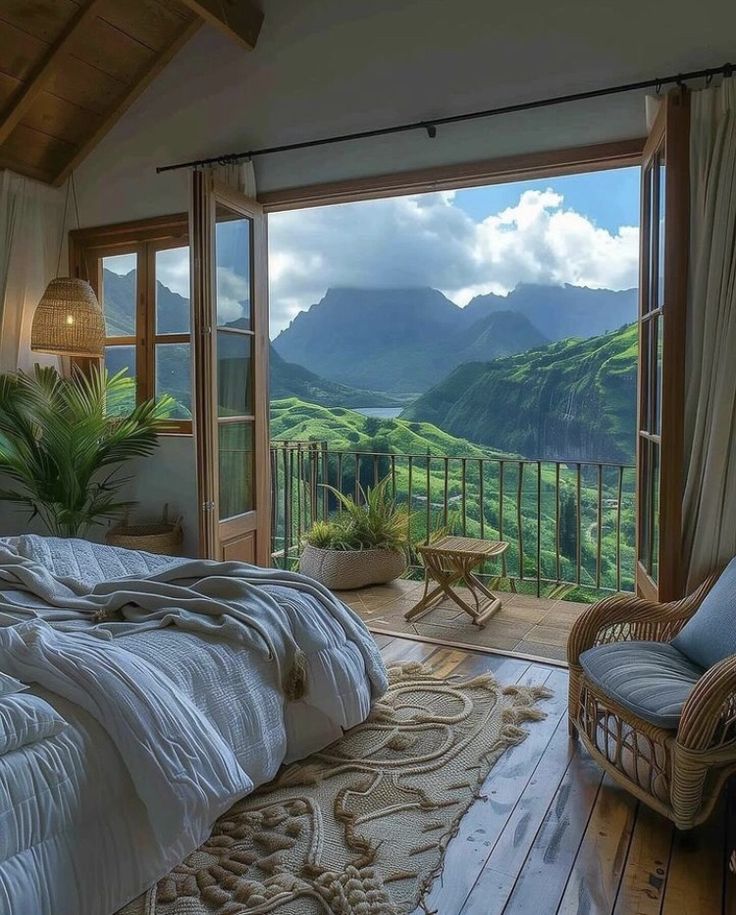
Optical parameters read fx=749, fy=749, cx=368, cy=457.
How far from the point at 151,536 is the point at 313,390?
462 centimetres

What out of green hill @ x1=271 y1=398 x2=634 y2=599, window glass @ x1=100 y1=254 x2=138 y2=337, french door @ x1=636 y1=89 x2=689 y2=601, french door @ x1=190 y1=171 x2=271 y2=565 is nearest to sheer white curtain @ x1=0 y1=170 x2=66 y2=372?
window glass @ x1=100 y1=254 x2=138 y2=337

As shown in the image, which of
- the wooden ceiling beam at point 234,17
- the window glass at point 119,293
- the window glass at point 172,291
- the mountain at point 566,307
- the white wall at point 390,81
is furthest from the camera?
the mountain at point 566,307

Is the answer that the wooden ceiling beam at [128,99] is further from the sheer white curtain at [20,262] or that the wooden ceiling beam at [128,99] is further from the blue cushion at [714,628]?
the blue cushion at [714,628]

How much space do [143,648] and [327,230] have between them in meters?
7.10

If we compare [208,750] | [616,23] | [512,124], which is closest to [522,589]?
[512,124]

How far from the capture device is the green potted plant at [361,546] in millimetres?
4781

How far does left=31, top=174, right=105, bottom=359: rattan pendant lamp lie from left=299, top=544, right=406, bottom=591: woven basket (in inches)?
73.7

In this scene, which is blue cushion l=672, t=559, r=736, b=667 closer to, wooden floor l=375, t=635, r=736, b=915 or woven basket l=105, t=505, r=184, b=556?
wooden floor l=375, t=635, r=736, b=915

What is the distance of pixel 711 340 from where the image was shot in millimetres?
2934

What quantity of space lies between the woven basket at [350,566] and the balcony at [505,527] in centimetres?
10

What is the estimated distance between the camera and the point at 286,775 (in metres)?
2.35

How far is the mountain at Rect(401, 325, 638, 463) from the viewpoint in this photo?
7.28 meters

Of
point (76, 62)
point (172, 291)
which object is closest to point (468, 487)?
point (172, 291)

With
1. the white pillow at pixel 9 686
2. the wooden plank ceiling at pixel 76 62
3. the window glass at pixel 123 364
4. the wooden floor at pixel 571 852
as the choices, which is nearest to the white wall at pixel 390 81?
the wooden plank ceiling at pixel 76 62
